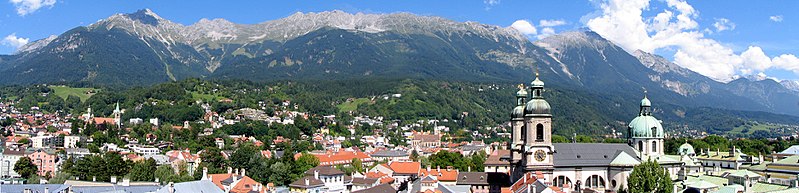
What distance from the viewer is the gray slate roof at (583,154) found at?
64062mm

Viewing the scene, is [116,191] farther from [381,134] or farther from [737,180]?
[381,134]

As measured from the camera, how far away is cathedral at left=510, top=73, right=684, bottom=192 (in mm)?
61562

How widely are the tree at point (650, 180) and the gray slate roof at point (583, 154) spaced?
25.2 ft

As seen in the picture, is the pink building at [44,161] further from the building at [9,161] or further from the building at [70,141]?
the building at [70,141]

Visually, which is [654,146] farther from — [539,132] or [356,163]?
[356,163]

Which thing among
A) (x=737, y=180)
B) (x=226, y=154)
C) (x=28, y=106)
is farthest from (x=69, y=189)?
(x=28, y=106)

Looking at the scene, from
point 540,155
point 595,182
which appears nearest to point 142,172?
point 540,155

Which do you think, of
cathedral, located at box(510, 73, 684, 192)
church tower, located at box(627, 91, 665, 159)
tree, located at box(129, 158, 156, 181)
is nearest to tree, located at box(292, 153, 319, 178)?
tree, located at box(129, 158, 156, 181)

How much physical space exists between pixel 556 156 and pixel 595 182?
15.4 feet

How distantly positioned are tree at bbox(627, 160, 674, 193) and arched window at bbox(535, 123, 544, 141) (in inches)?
323

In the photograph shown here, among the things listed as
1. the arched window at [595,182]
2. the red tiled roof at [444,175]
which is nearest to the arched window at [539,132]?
the arched window at [595,182]

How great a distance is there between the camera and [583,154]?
65250mm

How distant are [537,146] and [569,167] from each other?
177 inches

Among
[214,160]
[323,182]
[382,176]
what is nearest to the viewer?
[323,182]
